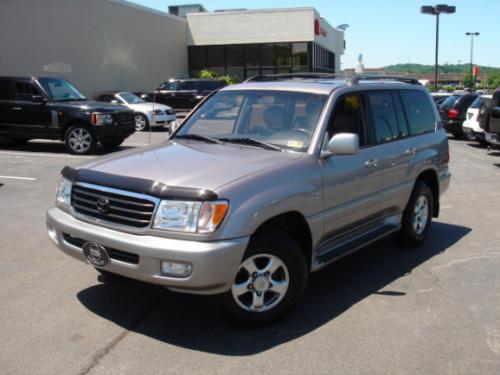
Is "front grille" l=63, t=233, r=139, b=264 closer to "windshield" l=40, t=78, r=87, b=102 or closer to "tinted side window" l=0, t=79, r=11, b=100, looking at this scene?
"windshield" l=40, t=78, r=87, b=102

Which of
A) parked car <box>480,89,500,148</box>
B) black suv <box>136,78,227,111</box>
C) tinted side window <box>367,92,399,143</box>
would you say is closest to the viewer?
tinted side window <box>367,92,399,143</box>

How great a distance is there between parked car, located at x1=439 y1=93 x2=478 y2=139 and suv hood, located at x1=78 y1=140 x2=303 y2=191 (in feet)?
52.0

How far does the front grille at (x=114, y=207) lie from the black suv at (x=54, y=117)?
366 inches

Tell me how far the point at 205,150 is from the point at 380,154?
1705mm

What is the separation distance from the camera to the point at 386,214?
5.46m

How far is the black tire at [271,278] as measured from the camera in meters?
3.87

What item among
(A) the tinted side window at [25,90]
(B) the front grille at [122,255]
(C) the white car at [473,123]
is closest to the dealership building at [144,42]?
(A) the tinted side window at [25,90]

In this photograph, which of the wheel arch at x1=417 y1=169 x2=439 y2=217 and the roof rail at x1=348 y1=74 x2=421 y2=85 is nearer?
the roof rail at x1=348 y1=74 x2=421 y2=85

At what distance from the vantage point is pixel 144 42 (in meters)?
30.8

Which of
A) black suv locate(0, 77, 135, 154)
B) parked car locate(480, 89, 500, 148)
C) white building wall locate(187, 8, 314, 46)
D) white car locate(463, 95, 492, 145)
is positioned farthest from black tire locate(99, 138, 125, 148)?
white building wall locate(187, 8, 314, 46)

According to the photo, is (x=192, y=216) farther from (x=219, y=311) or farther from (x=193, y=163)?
(x=219, y=311)

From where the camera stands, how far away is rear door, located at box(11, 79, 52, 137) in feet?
43.3

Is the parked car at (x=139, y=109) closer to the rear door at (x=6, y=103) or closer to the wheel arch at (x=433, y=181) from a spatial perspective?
the rear door at (x=6, y=103)

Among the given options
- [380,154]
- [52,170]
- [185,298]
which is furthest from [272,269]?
[52,170]
